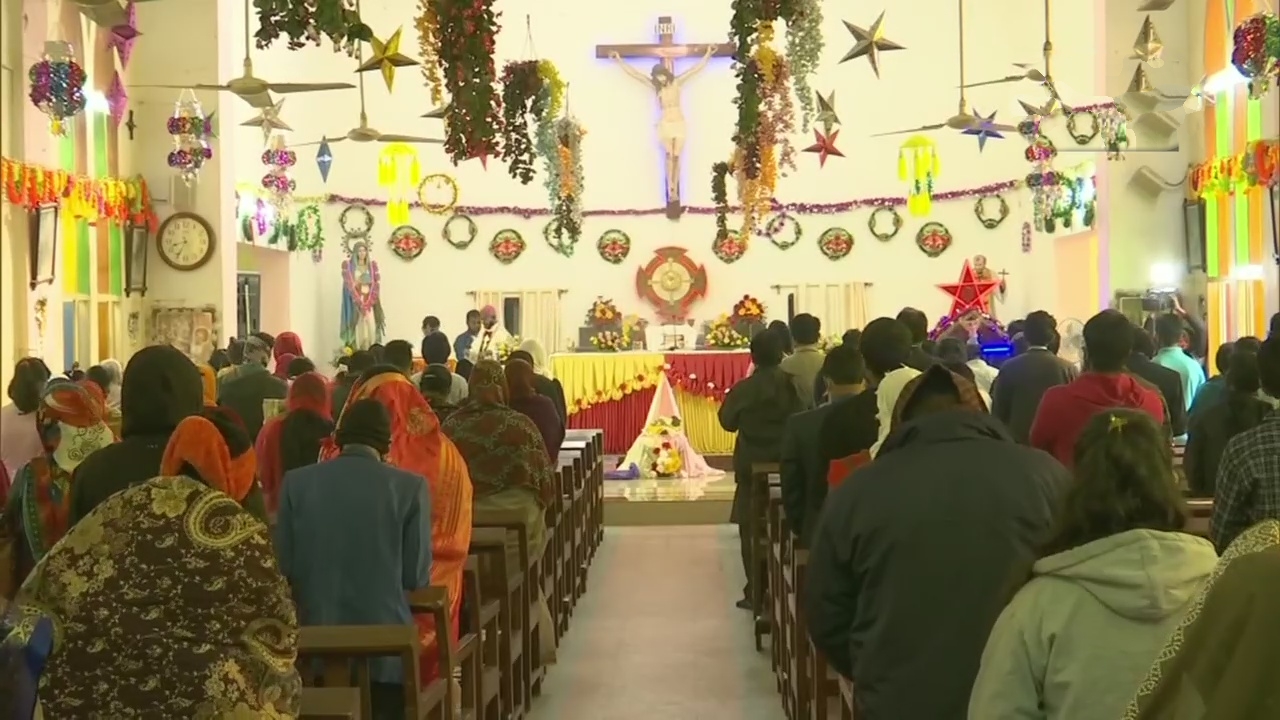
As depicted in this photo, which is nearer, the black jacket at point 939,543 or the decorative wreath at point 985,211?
the black jacket at point 939,543

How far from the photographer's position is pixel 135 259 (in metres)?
14.3

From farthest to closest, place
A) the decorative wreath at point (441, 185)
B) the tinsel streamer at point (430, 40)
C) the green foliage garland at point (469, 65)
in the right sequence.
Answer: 1. the decorative wreath at point (441, 185)
2. the tinsel streamer at point (430, 40)
3. the green foliage garland at point (469, 65)

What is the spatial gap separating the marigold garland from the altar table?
4.55 m

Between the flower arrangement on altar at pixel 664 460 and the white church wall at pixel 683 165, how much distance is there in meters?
5.76

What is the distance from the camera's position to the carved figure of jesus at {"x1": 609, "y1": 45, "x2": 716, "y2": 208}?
2014 centimetres

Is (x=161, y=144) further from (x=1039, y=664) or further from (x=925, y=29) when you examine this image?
(x=1039, y=664)

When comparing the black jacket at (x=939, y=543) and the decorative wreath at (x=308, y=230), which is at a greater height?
the decorative wreath at (x=308, y=230)

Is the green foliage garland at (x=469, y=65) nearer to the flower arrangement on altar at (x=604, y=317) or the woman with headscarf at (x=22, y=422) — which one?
the woman with headscarf at (x=22, y=422)

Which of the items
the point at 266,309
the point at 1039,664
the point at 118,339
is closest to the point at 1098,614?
the point at 1039,664

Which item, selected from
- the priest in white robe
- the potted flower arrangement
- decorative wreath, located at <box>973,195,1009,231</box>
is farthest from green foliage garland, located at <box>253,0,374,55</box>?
decorative wreath, located at <box>973,195,1009,231</box>

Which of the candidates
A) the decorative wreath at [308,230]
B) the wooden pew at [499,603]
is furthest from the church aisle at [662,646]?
the decorative wreath at [308,230]

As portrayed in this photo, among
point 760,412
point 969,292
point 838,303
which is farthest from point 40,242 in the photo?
point 838,303

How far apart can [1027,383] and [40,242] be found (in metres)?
7.70

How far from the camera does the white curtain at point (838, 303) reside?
2014 centimetres
